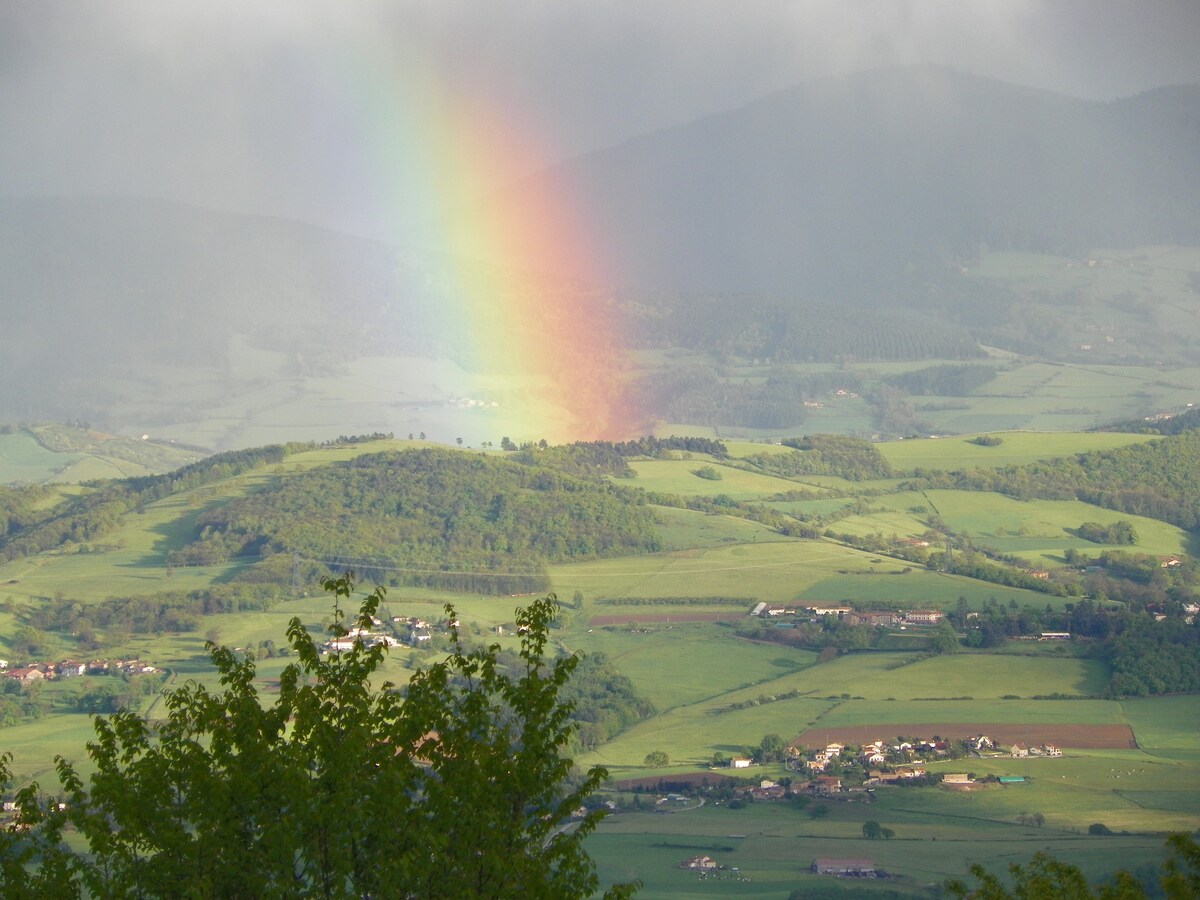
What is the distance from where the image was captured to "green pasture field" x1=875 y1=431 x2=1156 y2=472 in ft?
271

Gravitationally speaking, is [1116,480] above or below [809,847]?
above

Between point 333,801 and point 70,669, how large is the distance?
38.7 metres

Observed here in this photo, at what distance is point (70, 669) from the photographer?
49438mm

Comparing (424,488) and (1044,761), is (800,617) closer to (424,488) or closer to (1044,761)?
(1044,761)

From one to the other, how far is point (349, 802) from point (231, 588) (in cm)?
4549

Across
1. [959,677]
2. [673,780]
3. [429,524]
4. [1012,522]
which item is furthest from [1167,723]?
A: [429,524]

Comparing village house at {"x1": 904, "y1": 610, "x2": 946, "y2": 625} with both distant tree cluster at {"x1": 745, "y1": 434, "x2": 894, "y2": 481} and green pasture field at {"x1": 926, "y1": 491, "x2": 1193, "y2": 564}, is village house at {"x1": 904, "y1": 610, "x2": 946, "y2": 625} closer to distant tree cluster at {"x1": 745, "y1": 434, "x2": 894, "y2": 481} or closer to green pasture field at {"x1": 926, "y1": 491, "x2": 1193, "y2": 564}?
green pasture field at {"x1": 926, "y1": 491, "x2": 1193, "y2": 564}

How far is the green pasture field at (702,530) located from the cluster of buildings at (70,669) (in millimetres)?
22404

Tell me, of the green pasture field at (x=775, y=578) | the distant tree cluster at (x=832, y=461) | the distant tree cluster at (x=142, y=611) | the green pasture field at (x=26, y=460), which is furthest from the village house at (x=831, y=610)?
the green pasture field at (x=26, y=460)

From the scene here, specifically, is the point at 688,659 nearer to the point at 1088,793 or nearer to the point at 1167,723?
the point at 1167,723

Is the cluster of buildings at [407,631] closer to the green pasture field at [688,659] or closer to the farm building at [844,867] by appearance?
the green pasture field at [688,659]

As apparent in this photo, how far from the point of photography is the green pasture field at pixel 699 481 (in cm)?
7550

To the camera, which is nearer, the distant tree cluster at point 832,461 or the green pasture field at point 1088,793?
the green pasture field at point 1088,793

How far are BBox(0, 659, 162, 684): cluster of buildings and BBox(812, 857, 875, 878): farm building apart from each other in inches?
945
